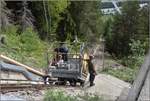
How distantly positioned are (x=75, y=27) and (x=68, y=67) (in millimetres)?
17934

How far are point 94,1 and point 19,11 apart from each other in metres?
7.95

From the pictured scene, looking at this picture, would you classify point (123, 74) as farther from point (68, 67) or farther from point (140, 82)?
point (140, 82)

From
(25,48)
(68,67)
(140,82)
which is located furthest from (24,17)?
(140,82)

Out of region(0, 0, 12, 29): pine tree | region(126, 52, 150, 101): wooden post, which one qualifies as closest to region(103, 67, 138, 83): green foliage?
region(0, 0, 12, 29): pine tree

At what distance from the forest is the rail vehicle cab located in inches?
227

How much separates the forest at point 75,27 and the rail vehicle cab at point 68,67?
5.76m

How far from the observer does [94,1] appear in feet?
110

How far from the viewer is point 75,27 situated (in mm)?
31781

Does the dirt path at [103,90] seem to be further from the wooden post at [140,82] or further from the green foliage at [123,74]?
the green foliage at [123,74]

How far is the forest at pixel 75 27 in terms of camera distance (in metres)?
23.5

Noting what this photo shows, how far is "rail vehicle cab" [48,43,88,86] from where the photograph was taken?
13750 millimetres

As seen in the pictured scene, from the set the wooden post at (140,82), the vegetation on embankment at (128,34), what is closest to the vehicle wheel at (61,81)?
the wooden post at (140,82)

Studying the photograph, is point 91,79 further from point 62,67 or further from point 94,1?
point 94,1

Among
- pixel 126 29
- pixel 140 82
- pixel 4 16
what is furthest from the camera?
pixel 126 29
